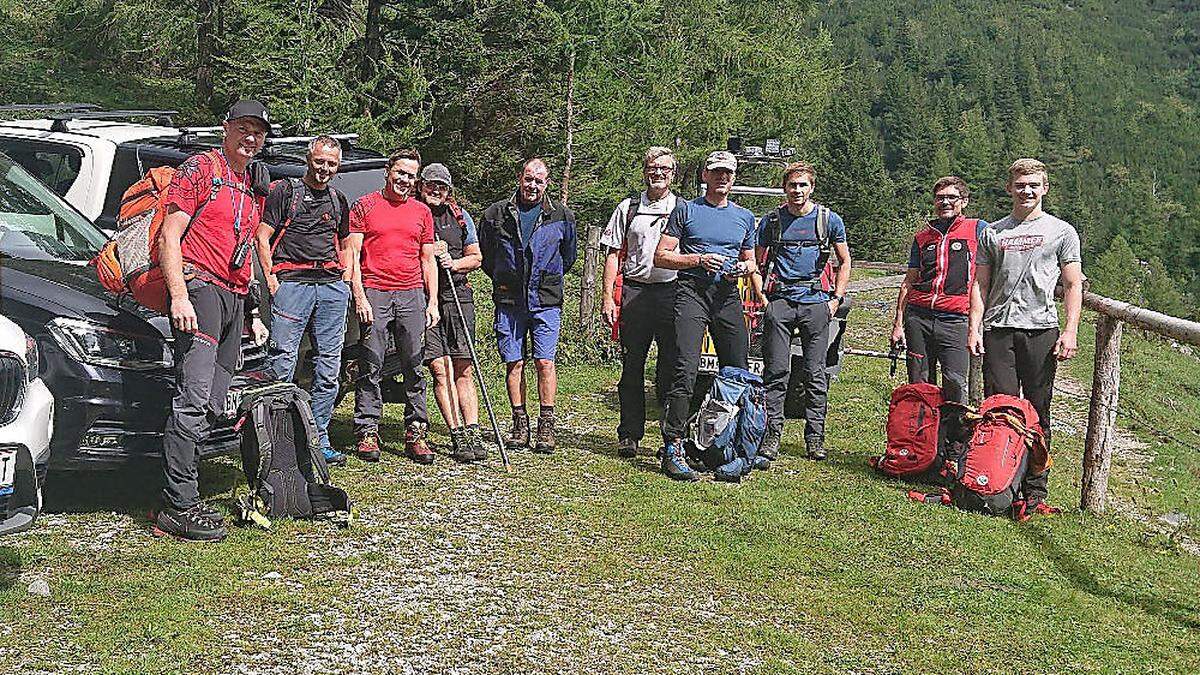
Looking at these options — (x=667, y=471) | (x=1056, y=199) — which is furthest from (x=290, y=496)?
(x=1056, y=199)

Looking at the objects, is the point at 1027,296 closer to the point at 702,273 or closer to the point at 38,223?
the point at 702,273

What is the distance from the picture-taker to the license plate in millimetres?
4727

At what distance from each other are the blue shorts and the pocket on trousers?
0.06m

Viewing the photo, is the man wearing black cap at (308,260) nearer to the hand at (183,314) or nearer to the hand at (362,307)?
the hand at (362,307)

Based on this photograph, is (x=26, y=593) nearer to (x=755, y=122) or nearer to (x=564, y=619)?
(x=564, y=619)

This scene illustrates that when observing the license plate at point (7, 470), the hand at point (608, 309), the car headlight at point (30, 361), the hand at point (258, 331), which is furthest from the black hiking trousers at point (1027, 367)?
the license plate at point (7, 470)

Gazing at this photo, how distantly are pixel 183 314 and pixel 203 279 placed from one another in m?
0.31

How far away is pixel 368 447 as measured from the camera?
8555 millimetres

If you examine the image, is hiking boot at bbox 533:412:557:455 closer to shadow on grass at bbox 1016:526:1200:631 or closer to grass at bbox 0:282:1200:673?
grass at bbox 0:282:1200:673

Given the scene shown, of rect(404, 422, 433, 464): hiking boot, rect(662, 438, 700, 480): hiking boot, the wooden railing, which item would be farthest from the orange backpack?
the wooden railing

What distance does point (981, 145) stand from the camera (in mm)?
120125

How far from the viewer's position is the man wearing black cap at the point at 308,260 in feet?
24.9

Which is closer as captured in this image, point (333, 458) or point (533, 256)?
point (333, 458)

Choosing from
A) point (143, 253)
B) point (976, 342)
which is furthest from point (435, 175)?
point (976, 342)
